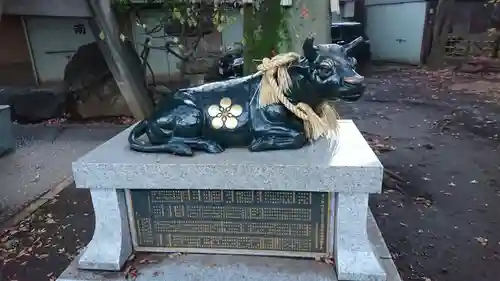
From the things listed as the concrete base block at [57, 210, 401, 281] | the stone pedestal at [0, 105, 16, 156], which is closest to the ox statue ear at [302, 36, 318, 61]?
the concrete base block at [57, 210, 401, 281]

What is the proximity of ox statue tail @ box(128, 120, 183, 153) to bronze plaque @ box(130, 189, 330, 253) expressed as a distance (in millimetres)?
198

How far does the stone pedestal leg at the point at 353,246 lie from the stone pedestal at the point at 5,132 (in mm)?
4371

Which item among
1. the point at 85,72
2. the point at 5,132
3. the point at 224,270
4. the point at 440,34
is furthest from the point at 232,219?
the point at 440,34

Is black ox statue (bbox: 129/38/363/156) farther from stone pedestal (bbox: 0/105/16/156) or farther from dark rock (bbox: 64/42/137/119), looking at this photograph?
dark rock (bbox: 64/42/137/119)

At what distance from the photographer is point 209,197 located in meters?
1.99

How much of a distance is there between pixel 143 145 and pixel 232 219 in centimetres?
56

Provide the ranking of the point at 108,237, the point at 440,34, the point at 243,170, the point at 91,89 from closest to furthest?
the point at 243,170, the point at 108,237, the point at 91,89, the point at 440,34

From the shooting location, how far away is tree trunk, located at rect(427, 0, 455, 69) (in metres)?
11.0

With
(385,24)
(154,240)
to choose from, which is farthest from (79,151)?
(385,24)

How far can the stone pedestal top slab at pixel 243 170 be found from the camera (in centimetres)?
177

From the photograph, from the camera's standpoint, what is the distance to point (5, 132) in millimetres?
4867

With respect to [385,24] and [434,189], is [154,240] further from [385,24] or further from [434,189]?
[385,24]

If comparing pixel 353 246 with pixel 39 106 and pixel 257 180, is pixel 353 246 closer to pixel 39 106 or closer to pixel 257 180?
pixel 257 180

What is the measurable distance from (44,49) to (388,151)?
19.9 ft
